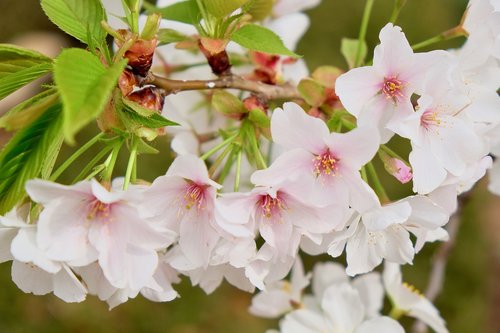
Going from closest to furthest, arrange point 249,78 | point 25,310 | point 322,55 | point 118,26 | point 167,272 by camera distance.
Answer: point 167,272 < point 118,26 < point 249,78 < point 25,310 < point 322,55

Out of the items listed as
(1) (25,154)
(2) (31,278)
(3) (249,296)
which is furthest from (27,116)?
(3) (249,296)

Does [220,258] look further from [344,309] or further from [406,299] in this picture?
[406,299]

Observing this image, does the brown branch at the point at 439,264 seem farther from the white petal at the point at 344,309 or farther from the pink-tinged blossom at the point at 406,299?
the white petal at the point at 344,309

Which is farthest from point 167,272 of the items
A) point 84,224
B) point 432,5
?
point 432,5

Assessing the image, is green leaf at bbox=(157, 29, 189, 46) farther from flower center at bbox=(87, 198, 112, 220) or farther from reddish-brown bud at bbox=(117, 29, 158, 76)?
flower center at bbox=(87, 198, 112, 220)

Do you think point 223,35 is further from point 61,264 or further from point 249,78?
point 61,264
